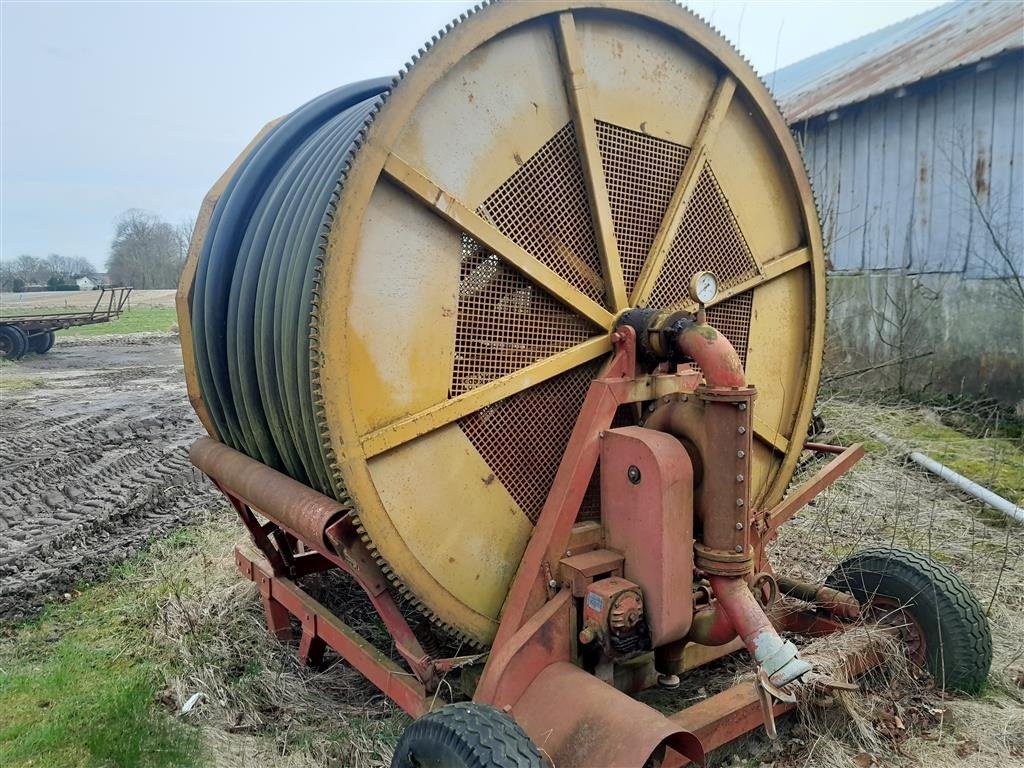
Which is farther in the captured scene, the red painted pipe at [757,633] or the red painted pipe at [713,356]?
the red painted pipe at [713,356]

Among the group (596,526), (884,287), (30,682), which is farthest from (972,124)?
(30,682)

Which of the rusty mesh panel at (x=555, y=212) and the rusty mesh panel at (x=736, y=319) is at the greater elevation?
the rusty mesh panel at (x=555, y=212)

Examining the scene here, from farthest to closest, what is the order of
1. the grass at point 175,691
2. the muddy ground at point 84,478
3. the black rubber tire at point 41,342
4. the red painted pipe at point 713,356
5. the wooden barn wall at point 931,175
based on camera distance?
the black rubber tire at point 41,342 → the wooden barn wall at point 931,175 → the muddy ground at point 84,478 → the grass at point 175,691 → the red painted pipe at point 713,356

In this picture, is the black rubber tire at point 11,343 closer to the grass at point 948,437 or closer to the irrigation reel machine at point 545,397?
the grass at point 948,437

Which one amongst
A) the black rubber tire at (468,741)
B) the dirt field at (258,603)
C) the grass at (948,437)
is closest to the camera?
the black rubber tire at (468,741)

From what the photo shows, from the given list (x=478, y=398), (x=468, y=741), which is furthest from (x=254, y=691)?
(x=478, y=398)

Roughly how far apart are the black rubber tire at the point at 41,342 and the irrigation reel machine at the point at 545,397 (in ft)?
73.6

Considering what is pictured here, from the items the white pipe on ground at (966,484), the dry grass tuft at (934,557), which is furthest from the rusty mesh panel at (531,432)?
the white pipe on ground at (966,484)

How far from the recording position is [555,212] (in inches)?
127

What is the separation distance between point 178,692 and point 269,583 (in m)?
0.70

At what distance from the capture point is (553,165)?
126 inches

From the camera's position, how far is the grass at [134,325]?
28859mm

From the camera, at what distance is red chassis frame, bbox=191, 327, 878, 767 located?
2604 millimetres

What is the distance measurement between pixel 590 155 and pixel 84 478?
7.90 meters
